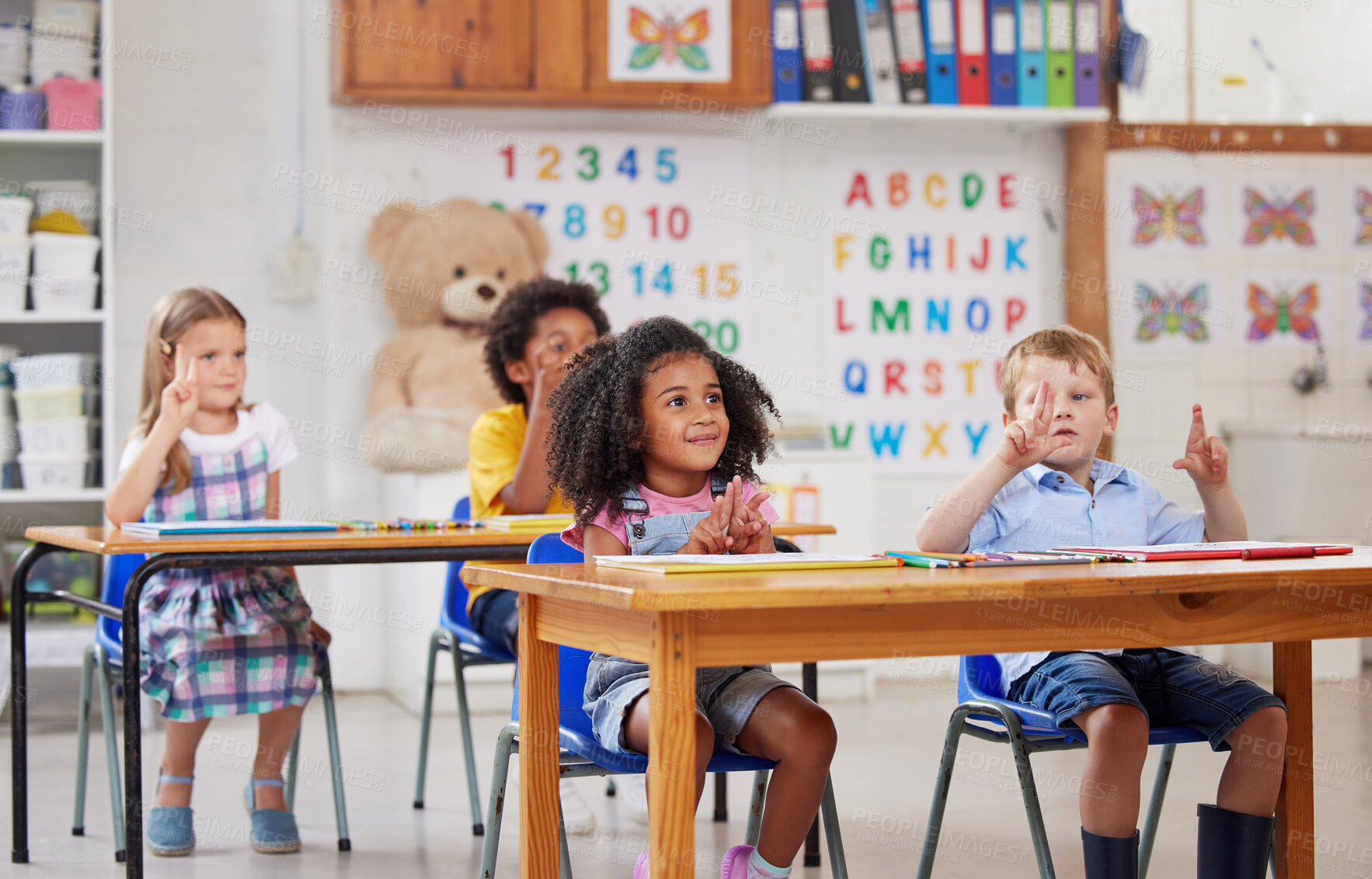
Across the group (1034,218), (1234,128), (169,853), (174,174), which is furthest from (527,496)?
(1234,128)

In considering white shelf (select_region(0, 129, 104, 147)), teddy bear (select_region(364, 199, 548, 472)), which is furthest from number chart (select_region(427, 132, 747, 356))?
white shelf (select_region(0, 129, 104, 147))

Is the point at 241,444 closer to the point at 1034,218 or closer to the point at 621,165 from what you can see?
the point at 621,165

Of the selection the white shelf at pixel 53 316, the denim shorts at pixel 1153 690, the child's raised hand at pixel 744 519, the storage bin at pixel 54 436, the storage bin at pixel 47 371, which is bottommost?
the denim shorts at pixel 1153 690

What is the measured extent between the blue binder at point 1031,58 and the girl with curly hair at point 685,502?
105 inches

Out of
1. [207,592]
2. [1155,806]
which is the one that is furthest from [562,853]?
[207,592]

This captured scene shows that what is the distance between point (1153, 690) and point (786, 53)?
2.82m

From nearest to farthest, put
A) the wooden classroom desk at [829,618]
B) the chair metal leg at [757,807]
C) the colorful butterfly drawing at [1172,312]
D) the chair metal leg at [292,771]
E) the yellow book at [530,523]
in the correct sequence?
the wooden classroom desk at [829,618] → the chair metal leg at [757,807] → the yellow book at [530,523] → the chair metal leg at [292,771] → the colorful butterfly drawing at [1172,312]

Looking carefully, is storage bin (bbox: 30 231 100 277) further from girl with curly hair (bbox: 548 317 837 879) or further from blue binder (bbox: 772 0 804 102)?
girl with curly hair (bbox: 548 317 837 879)

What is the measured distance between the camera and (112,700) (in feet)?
8.45

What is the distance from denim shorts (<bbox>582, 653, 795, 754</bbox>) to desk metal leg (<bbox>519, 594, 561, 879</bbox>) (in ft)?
0.28

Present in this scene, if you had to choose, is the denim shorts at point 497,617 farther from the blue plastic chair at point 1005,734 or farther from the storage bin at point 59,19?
the storage bin at point 59,19

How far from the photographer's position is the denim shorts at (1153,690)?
175 centimetres

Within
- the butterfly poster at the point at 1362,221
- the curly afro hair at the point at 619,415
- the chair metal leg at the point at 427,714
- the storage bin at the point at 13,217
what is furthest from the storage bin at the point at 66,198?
the butterfly poster at the point at 1362,221

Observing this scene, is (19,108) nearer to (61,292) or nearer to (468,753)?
(61,292)
